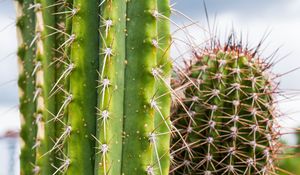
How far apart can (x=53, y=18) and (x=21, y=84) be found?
0.32 metres

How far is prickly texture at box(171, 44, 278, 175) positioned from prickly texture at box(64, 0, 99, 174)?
93cm

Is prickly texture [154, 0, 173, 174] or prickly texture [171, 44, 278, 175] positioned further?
prickly texture [171, 44, 278, 175]

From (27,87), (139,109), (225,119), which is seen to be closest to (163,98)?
(139,109)

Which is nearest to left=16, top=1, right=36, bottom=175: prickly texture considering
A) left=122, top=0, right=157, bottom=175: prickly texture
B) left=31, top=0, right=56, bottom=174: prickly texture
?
left=31, top=0, right=56, bottom=174: prickly texture

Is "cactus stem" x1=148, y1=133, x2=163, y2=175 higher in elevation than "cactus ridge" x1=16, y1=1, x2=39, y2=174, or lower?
lower

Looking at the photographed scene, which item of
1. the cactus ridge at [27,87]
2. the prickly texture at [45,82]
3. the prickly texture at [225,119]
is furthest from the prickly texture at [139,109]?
the prickly texture at [225,119]

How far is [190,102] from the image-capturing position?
345 cm

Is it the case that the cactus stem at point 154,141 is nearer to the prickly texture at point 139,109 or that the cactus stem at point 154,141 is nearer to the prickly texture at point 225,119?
the prickly texture at point 139,109

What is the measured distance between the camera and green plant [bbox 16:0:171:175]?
2.39 metres

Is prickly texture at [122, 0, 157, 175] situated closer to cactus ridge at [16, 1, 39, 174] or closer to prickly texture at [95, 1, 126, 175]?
prickly texture at [95, 1, 126, 175]

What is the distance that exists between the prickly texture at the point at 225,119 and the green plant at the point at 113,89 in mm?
820

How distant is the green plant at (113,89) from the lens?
2.39 m

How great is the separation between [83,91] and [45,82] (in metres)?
0.31

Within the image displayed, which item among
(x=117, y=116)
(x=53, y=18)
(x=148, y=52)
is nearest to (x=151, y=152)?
(x=117, y=116)
